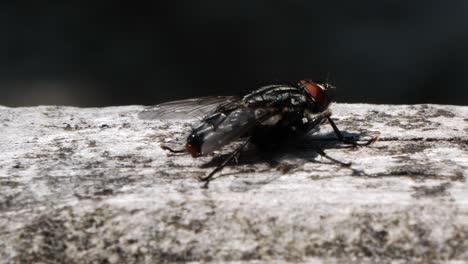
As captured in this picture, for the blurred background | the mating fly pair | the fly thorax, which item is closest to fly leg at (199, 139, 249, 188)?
the mating fly pair

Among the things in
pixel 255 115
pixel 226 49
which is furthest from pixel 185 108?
pixel 226 49

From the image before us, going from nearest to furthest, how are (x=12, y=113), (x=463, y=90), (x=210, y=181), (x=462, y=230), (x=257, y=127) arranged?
Answer: (x=462, y=230)
(x=210, y=181)
(x=257, y=127)
(x=12, y=113)
(x=463, y=90)

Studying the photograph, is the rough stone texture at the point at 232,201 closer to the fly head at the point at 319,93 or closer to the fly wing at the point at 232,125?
the fly wing at the point at 232,125

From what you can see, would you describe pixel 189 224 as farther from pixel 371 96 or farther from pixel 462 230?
pixel 371 96

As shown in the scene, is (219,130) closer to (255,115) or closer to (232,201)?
(255,115)

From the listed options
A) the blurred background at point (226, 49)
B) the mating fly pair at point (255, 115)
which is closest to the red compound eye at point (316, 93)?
the mating fly pair at point (255, 115)

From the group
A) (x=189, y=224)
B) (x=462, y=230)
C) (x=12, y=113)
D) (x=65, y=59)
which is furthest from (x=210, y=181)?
(x=65, y=59)

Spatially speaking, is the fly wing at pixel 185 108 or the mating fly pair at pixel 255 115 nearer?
the mating fly pair at pixel 255 115
